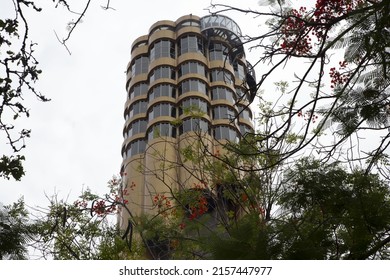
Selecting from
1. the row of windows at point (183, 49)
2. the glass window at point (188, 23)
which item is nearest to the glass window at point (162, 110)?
the row of windows at point (183, 49)

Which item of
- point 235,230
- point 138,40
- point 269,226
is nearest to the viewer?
point 235,230

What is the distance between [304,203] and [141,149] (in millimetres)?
25444

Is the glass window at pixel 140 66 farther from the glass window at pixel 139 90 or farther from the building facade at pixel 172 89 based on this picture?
the glass window at pixel 139 90

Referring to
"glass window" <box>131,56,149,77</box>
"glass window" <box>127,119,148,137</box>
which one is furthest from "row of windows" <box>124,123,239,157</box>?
"glass window" <box>131,56,149,77</box>

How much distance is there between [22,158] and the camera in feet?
10.5

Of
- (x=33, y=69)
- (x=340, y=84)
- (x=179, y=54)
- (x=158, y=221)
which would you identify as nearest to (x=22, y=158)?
(x=33, y=69)

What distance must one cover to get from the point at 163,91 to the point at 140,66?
455 cm

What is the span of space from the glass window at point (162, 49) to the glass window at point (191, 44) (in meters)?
0.73

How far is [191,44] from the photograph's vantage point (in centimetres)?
3180

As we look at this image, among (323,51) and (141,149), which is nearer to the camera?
(323,51)

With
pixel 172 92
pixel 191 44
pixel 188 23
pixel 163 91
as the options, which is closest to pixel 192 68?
pixel 172 92

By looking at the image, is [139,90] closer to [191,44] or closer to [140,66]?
[140,66]
